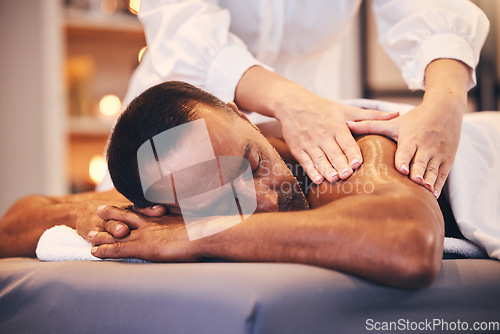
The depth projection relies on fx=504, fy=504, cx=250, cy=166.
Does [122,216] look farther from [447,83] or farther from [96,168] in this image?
[96,168]

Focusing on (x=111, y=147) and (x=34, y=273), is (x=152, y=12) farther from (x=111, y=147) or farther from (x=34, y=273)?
(x=34, y=273)

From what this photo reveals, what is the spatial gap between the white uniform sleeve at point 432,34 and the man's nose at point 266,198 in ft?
1.75

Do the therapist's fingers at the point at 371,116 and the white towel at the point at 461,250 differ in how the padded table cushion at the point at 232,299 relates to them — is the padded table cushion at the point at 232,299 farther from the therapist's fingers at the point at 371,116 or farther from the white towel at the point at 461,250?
the therapist's fingers at the point at 371,116

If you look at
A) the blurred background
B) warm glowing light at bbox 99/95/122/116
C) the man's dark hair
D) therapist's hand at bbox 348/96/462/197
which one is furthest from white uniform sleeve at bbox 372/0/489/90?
warm glowing light at bbox 99/95/122/116

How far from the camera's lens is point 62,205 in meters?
1.07

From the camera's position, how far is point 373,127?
0.92 m

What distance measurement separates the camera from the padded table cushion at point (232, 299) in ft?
1.74

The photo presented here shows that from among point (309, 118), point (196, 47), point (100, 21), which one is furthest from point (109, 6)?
point (309, 118)

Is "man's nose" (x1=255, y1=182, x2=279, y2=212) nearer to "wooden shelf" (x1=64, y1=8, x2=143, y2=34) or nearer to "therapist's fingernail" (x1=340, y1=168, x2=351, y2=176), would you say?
"therapist's fingernail" (x1=340, y1=168, x2=351, y2=176)

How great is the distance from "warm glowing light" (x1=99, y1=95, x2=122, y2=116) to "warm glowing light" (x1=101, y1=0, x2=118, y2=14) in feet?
1.42

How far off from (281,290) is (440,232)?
0.81 ft

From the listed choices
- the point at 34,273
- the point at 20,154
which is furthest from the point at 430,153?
the point at 20,154

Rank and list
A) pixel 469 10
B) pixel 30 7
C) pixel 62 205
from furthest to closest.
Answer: pixel 30 7, pixel 469 10, pixel 62 205

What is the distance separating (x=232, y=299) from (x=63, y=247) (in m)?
0.42
